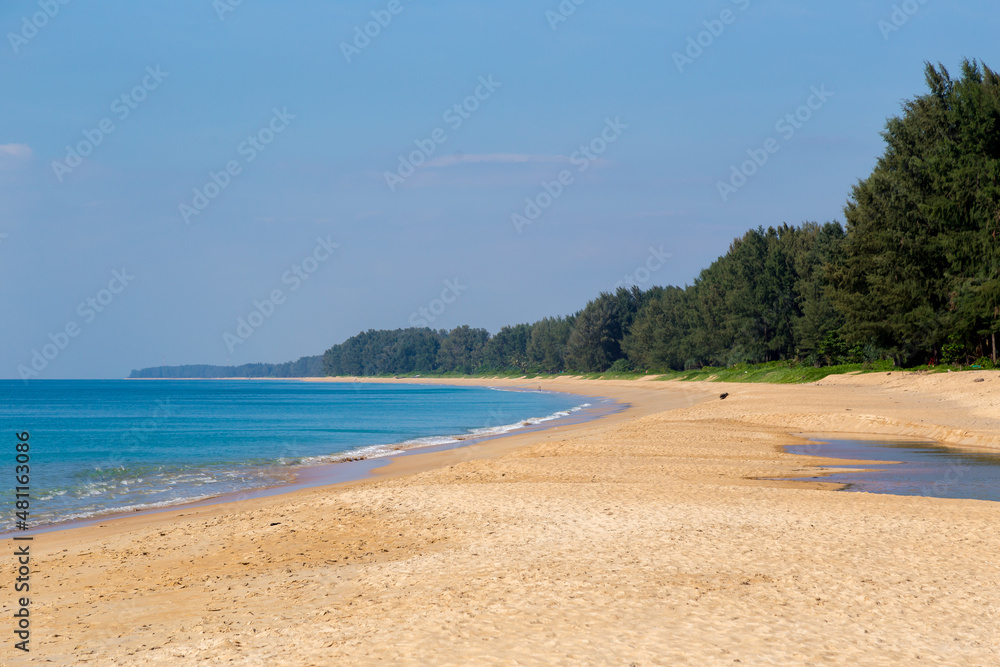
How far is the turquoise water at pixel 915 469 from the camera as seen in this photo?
55.6 ft

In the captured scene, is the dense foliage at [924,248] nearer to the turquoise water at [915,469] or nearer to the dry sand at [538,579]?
the turquoise water at [915,469]

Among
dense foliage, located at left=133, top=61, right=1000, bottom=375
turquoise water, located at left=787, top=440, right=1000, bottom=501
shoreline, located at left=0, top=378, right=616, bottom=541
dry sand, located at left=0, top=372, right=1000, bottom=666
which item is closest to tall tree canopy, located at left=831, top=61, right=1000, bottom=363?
dense foliage, located at left=133, top=61, right=1000, bottom=375

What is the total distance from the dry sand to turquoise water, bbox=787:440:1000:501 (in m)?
1.69

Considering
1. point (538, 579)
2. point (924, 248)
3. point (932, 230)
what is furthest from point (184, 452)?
point (932, 230)

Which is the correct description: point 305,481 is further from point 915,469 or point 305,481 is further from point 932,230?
point 932,230

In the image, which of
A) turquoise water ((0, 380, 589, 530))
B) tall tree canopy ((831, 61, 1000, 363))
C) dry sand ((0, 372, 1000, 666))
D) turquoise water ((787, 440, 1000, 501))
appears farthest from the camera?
tall tree canopy ((831, 61, 1000, 363))

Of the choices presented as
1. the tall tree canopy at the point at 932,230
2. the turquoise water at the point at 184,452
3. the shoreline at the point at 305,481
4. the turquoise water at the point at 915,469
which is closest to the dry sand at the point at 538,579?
the shoreline at the point at 305,481

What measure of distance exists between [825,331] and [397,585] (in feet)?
265

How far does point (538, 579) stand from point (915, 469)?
15.1 m

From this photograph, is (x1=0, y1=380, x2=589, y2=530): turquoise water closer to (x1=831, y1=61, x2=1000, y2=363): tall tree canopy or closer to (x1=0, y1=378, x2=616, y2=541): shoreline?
(x1=0, y1=378, x2=616, y2=541): shoreline

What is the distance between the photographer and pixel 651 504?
47.9 feet

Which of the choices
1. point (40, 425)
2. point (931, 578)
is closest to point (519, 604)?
point (931, 578)

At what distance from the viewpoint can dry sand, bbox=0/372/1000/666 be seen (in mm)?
7152

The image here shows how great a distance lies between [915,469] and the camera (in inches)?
800
